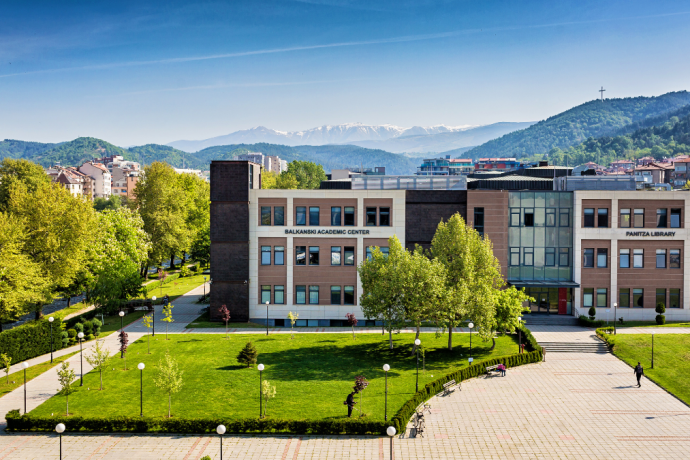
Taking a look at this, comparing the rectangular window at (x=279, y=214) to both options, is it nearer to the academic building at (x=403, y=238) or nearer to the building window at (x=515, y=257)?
the academic building at (x=403, y=238)

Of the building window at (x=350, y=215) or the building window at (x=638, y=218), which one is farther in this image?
the building window at (x=638, y=218)

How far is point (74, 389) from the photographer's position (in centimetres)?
3428

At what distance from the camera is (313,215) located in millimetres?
53312

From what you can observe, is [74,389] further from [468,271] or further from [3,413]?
[468,271]

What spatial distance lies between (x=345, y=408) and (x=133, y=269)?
35.1m

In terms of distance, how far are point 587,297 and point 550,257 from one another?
5.29 meters

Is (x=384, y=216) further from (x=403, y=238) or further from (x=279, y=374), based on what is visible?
(x=279, y=374)

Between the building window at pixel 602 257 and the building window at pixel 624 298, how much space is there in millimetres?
3061

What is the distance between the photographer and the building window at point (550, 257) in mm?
54656

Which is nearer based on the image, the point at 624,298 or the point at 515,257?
the point at 624,298

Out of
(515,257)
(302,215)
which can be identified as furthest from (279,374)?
(515,257)

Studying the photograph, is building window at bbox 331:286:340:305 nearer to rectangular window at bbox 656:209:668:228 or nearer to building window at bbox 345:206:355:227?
building window at bbox 345:206:355:227

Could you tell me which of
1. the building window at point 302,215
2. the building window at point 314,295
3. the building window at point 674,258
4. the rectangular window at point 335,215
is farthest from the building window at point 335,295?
the building window at point 674,258

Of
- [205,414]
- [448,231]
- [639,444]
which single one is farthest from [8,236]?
[639,444]
